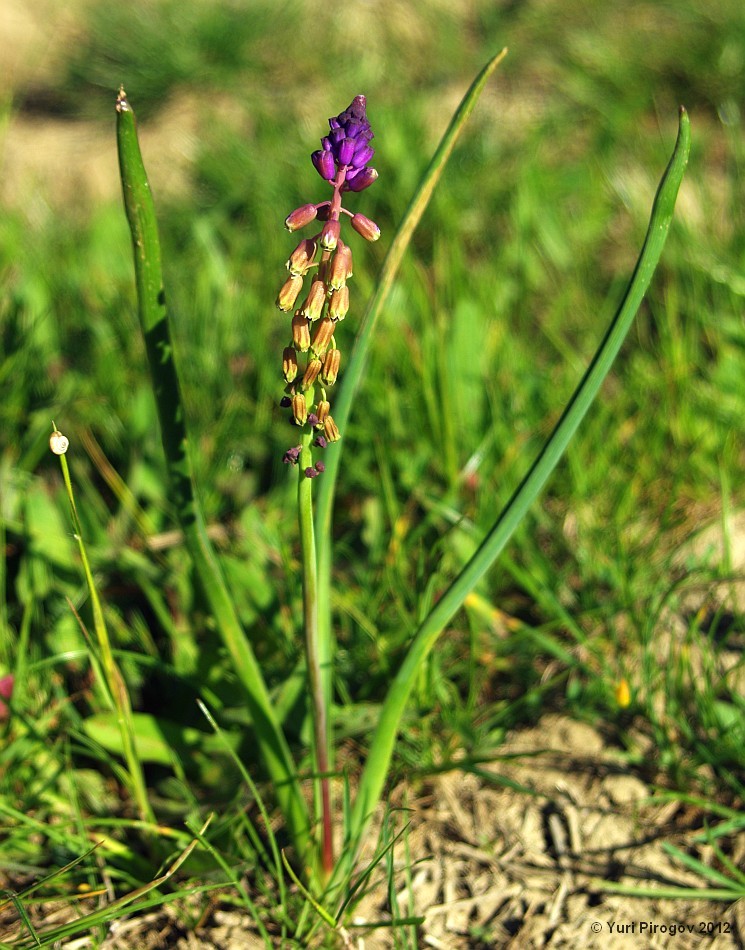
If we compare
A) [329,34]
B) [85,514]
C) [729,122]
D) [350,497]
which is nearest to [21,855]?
[85,514]

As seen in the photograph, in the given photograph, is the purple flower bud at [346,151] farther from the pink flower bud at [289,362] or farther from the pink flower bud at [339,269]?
the pink flower bud at [289,362]

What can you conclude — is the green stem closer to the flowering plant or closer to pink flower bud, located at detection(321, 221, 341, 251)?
the flowering plant

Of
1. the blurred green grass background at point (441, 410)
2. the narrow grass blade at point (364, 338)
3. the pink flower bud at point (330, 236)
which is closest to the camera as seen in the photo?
the pink flower bud at point (330, 236)

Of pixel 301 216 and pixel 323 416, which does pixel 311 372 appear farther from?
pixel 301 216

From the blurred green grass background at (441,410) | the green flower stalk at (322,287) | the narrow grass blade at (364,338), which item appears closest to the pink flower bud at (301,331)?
the green flower stalk at (322,287)

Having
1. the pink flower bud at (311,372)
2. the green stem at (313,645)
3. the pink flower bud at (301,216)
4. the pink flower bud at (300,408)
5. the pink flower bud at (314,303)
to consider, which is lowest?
the green stem at (313,645)

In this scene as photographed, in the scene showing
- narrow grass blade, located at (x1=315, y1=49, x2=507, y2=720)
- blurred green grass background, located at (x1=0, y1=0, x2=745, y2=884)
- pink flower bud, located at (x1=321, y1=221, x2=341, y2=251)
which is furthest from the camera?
blurred green grass background, located at (x1=0, y1=0, x2=745, y2=884)

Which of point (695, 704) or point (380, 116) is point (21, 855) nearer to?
point (695, 704)

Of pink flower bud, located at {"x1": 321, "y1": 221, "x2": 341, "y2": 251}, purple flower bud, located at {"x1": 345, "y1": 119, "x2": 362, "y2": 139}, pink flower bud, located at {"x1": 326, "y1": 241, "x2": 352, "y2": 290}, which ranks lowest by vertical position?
pink flower bud, located at {"x1": 326, "y1": 241, "x2": 352, "y2": 290}

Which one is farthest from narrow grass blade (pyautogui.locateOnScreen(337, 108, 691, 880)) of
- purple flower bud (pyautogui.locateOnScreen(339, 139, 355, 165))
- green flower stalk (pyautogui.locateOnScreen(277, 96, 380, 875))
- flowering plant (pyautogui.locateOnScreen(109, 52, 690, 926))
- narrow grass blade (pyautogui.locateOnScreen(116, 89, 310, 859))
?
purple flower bud (pyautogui.locateOnScreen(339, 139, 355, 165))
